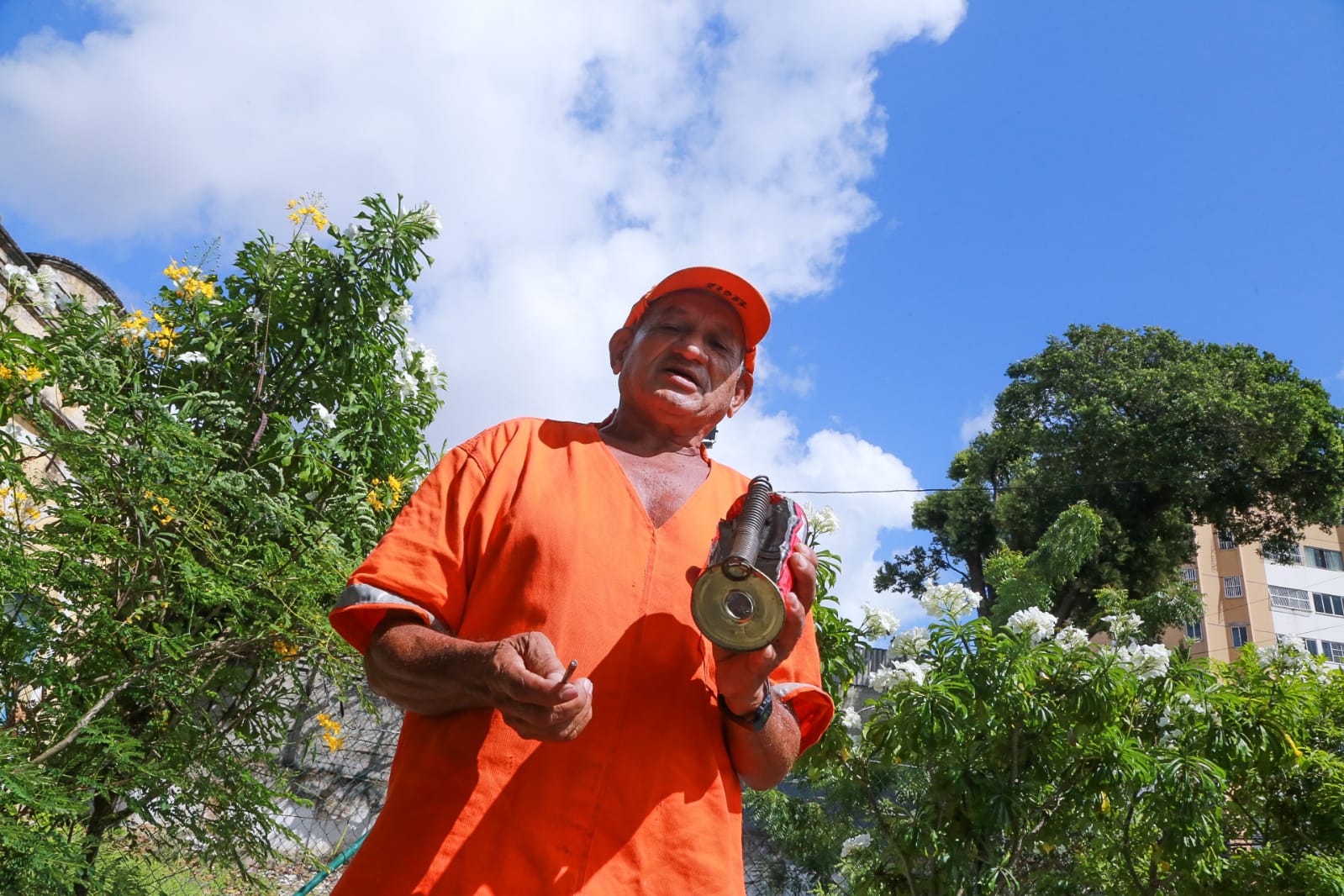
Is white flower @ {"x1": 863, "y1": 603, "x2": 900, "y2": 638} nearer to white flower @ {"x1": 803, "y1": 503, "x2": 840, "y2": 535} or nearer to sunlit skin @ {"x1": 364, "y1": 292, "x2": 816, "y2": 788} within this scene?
white flower @ {"x1": 803, "y1": 503, "x2": 840, "y2": 535}

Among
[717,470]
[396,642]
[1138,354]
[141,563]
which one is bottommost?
[396,642]

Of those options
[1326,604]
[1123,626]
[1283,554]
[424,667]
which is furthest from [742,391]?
[1326,604]

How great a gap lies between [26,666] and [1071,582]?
1849 centimetres

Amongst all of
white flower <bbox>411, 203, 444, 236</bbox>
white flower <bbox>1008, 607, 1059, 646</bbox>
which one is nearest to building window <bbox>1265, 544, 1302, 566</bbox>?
white flower <bbox>1008, 607, 1059, 646</bbox>

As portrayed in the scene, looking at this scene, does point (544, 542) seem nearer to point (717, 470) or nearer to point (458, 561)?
point (458, 561)

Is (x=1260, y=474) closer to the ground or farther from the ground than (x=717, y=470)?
farther from the ground

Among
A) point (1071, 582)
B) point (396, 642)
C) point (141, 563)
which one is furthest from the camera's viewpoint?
point (1071, 582)

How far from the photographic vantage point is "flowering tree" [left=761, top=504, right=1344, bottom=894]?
4414mm

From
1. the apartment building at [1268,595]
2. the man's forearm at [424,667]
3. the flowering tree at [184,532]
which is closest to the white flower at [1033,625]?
the flowering tree at [184,532]

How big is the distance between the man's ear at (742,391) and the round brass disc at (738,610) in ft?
2.16

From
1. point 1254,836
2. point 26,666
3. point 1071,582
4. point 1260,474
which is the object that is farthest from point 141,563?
point 1260,474

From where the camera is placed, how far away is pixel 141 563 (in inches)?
131

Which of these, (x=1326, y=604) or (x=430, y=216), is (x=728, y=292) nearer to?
(x=430, y=216)

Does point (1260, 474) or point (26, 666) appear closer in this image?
point (26, 666)
